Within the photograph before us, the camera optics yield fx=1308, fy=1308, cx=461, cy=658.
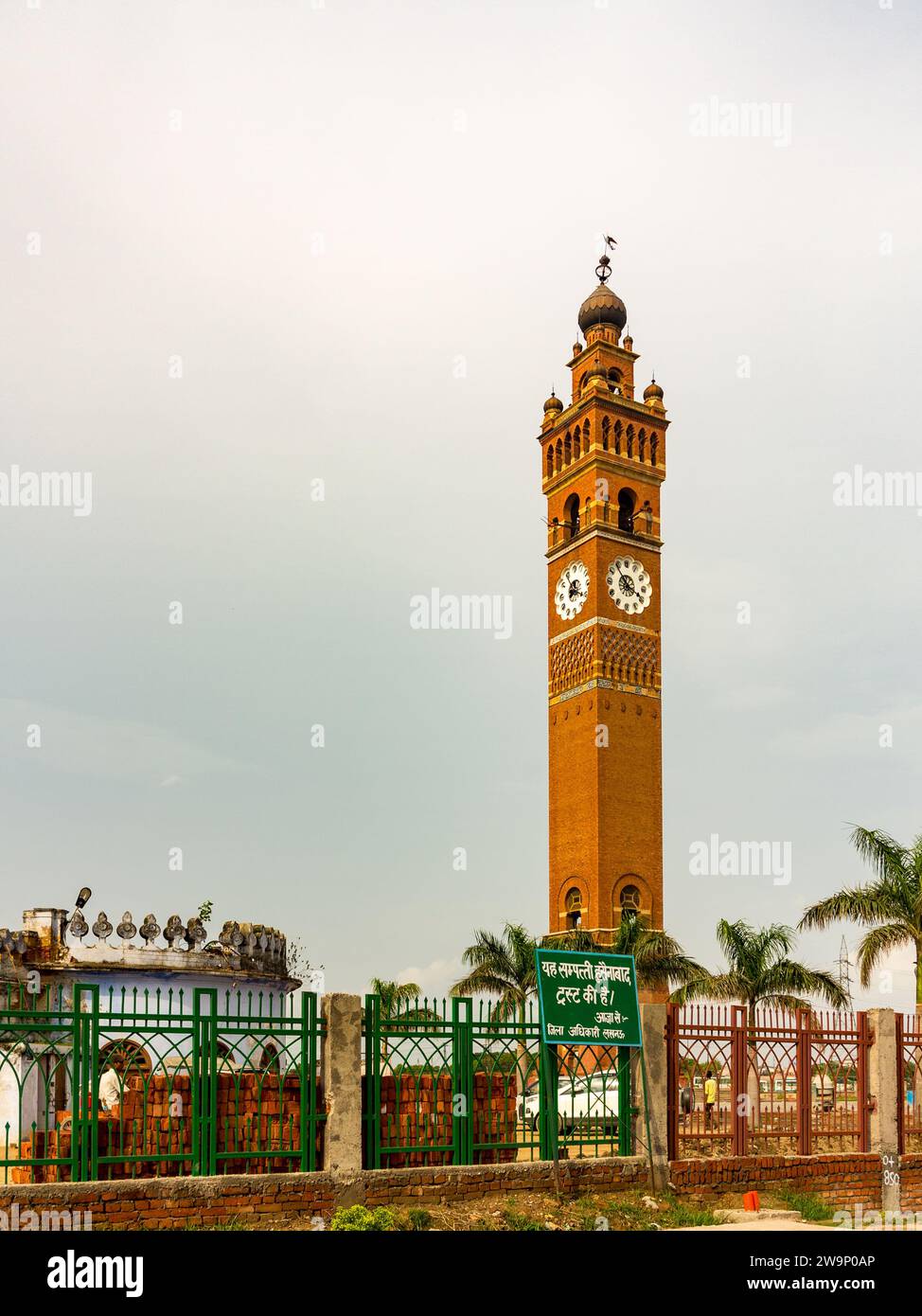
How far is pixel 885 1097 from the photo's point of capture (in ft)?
61.6

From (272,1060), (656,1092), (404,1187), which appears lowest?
(404,1187)

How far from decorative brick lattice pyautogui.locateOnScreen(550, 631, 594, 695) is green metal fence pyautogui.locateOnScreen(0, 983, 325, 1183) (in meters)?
36.7

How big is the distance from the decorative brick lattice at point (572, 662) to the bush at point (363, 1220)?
122 feet

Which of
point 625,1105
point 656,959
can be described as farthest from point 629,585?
point 625,1105

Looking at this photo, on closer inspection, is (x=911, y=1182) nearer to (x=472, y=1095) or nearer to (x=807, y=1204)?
(x=807, y=1204)

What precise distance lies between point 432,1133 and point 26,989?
11688 mm

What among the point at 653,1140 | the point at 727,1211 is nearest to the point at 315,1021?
the point at 653,1140

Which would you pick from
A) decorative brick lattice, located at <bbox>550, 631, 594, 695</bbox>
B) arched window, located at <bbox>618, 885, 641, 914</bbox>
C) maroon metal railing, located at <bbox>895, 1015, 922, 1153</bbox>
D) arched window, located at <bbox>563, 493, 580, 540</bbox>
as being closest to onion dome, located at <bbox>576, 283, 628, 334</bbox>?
arched window, located at <bbox>563, 493, 580, 540</bbox>

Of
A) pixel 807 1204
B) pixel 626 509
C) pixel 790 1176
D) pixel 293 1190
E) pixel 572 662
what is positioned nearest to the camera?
pixel 293 1190

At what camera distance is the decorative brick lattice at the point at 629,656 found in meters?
49.5

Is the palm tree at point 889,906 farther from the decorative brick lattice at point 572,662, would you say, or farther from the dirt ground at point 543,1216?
the decorative brick lattice at point 572,662

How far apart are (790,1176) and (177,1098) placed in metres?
8.58

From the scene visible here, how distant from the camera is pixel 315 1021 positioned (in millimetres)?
13844
